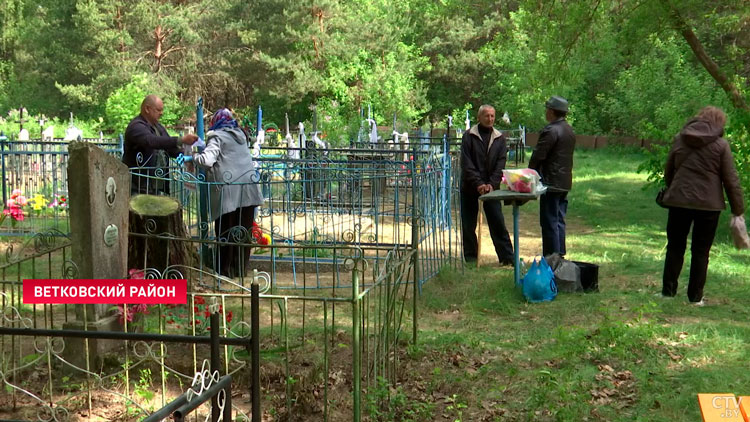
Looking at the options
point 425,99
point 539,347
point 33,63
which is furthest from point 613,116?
point 539,347

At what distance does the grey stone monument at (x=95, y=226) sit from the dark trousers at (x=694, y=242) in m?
4.21

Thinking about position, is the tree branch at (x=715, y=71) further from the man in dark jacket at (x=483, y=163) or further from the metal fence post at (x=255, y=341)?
the metal fence post at (x=255, y=341)

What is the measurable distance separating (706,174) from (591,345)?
6.29 feet

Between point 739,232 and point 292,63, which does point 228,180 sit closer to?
point 739,232

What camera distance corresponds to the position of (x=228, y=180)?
745cm

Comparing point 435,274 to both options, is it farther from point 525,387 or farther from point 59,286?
point 59,286

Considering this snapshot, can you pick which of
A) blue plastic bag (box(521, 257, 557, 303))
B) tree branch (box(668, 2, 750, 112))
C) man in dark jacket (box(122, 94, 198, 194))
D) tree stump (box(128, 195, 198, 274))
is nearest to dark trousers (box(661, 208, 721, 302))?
blue plastic bag (box(521, 257, 557, 303))

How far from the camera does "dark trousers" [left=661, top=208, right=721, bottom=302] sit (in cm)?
637

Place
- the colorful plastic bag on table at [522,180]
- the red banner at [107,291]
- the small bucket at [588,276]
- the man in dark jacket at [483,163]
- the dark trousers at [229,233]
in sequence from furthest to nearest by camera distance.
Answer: the man in dark jacket at [483,163] → the dark trousers at [229,233] → the small bucket at [588,276] → the colorful plastic bag on table at [522,180] → the red banner at [107,291]

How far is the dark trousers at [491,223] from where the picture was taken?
801cm

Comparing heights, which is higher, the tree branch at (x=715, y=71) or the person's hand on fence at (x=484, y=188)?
the tree branch at (x=715, y=71)

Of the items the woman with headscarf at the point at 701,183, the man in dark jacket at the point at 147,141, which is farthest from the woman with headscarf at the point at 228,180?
the woman with headscarf at the point at 701,183

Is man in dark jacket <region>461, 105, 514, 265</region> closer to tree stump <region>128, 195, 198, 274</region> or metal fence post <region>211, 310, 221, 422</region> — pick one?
tree stump <region>128, 195, 198, 274</region>

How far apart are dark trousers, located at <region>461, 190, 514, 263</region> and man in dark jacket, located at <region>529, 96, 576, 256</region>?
48 centimetres
